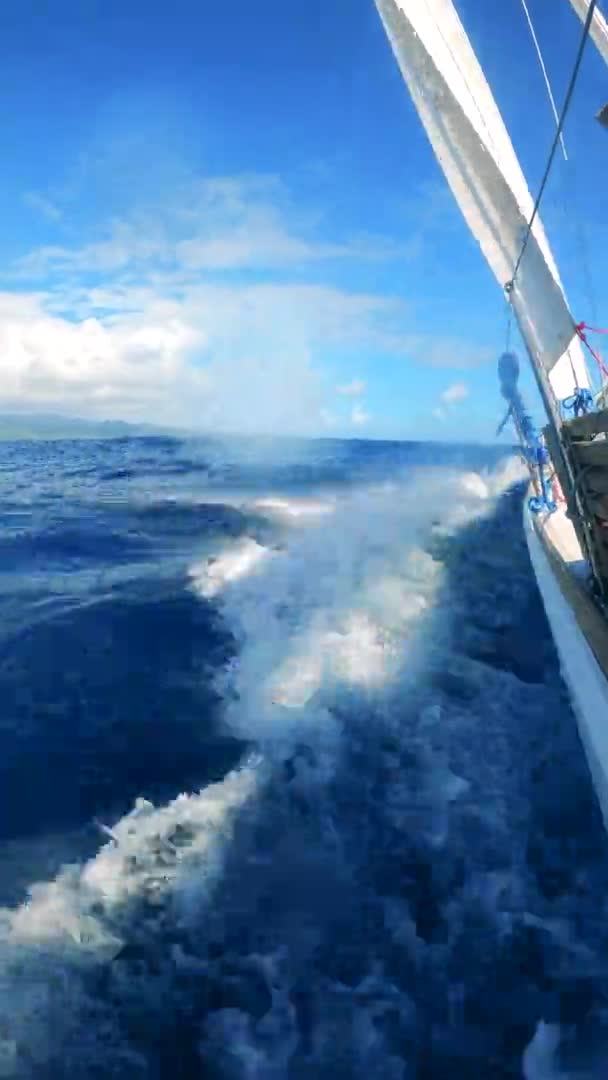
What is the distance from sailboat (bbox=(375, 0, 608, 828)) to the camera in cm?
795

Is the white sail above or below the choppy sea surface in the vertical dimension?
above

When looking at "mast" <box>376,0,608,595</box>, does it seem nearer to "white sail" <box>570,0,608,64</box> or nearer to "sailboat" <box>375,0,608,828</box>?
"sailboat" <box>375,0,608,828</box>

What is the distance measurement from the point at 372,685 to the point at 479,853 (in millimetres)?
3086

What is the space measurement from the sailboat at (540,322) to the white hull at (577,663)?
27 mm

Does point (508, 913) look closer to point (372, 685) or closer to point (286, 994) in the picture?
point (286, 994)

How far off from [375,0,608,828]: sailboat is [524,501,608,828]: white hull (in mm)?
27

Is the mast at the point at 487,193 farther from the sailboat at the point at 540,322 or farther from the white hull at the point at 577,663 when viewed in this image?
the white hull at the point at 577,663

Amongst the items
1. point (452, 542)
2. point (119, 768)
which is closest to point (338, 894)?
point (119, 768)

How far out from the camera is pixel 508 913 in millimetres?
4828

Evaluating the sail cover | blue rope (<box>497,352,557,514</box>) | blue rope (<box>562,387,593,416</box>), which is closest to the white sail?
the sail cover

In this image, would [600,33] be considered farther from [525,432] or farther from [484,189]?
[525,432]

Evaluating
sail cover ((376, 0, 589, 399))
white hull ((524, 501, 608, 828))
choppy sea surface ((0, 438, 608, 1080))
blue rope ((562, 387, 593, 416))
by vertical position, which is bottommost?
choppy sea surface ((0, 438, 608, 1080))

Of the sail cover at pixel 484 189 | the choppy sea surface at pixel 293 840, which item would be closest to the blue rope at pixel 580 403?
the sail cover at pixel 484 189

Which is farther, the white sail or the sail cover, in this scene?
the sail cover
